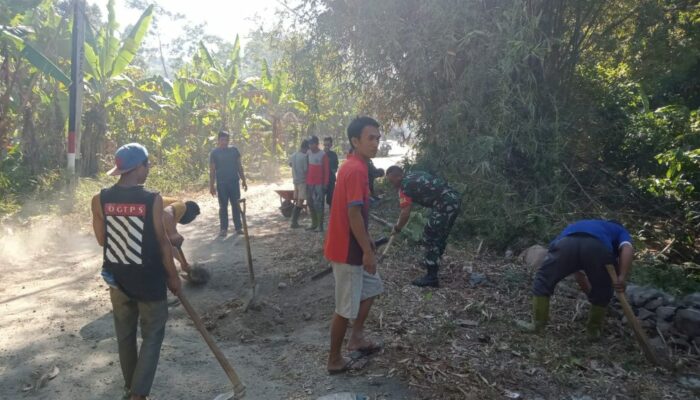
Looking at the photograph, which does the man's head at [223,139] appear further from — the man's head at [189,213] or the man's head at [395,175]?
the man's head at [189,213]

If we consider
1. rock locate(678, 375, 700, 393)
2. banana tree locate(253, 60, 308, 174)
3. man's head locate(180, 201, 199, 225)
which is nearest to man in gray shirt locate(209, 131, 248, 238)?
man's head locate(180, 201, 199, 225)

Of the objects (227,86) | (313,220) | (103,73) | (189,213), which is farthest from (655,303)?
(227,86)

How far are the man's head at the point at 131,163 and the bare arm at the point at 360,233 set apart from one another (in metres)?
1.37

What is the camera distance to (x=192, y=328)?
5109mm

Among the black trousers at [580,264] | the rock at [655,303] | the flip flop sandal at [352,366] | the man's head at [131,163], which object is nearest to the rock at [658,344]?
the rock at [655,303]

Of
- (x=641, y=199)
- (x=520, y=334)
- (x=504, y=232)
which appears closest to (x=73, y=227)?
(x=504, y=232)

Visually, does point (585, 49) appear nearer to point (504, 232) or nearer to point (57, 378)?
point (504, 232)

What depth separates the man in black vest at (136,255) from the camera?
311cm

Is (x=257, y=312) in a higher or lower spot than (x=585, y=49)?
lower

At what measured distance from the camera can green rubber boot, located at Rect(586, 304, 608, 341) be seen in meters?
4.55

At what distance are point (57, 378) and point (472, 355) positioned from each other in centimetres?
325

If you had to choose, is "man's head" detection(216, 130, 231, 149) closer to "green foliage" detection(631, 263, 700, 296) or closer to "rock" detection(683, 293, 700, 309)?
"green foliage" detection(631, 263, 700, 296)

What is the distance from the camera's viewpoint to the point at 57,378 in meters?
3.94

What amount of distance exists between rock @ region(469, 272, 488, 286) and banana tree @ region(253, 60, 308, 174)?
1274 cm
